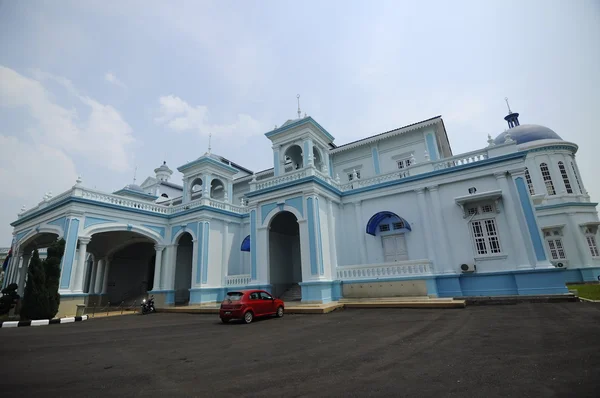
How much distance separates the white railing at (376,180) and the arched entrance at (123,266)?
50.8ft

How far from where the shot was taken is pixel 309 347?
255 inches

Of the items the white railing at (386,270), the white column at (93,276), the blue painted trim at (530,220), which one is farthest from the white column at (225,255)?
the blue painted trim at (530,220)

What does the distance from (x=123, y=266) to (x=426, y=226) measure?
2492 cm

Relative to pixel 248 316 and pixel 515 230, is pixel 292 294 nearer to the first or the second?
pixel 248 316

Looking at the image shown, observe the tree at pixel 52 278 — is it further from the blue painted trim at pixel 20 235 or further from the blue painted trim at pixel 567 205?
the blue painted trim at pixel 567 205

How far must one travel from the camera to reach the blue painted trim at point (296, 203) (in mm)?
15749

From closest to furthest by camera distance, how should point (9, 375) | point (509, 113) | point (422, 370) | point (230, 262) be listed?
point (422, 370) < point (9, 375) < point (230, 262) < point (509, 113)

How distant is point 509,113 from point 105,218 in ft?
127

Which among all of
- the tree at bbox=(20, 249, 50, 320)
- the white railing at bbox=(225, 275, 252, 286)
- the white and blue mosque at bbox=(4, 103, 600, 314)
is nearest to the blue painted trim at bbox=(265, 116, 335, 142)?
the white and blue mosque at bbox=(4, 103, 600, 314)

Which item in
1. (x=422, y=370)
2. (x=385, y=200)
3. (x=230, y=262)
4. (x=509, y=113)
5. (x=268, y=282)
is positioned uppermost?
(x=509, y=113)

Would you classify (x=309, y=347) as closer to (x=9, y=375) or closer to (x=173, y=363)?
(x=173, y=363)

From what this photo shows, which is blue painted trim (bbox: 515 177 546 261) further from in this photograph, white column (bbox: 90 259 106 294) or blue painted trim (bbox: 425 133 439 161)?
white column (bbox: 90 259 106 294)

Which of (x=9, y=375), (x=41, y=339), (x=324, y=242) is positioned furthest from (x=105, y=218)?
(x=9, y=375)

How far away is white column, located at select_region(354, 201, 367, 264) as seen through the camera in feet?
55.7
